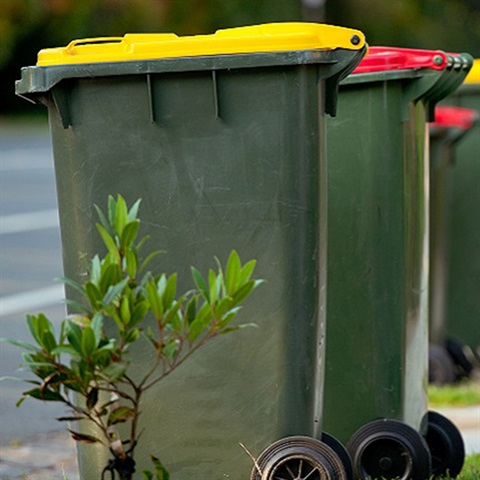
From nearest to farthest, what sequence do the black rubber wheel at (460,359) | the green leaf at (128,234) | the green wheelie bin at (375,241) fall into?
the green leaf at (128,234), the green wheelie bin at (375,241), the black rubber wheel at (460,359)

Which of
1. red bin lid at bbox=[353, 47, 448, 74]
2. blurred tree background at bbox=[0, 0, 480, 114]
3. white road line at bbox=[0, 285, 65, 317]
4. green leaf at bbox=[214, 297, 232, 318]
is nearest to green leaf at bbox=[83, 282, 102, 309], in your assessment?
green leaf at bbox=[214, 297, 232, 318]

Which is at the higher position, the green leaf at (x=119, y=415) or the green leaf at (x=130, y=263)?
the green leaf at (x=130, y=263)

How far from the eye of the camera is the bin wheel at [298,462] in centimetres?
388

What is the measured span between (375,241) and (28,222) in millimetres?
9552

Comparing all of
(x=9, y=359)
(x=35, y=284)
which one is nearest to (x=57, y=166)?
(x=9, y=359)

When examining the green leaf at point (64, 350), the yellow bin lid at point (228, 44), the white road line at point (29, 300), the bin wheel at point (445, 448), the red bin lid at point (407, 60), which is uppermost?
the yellow bin lid at point (228, 44)

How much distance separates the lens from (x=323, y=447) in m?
3.91

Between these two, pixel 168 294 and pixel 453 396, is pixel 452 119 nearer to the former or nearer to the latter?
pixel 453 396

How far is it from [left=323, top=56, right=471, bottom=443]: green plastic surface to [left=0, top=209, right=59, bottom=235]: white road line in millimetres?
8572

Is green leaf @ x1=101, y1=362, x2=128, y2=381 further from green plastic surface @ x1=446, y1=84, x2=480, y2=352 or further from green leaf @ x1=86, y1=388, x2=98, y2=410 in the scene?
green plastic surface @ x1=446, y1=84, x2=480, y2=352

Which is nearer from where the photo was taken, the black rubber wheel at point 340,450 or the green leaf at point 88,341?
the green leaf at point 88,341

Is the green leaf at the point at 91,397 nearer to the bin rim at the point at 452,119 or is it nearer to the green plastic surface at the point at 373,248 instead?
the green plastic surface at the point at 373,248

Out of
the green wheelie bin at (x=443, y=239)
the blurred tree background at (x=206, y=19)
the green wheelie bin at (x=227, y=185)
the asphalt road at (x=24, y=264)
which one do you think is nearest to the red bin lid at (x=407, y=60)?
the green wheelie bin at (x=227, y=185)

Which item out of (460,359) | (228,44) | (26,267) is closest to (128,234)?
(228,44)
